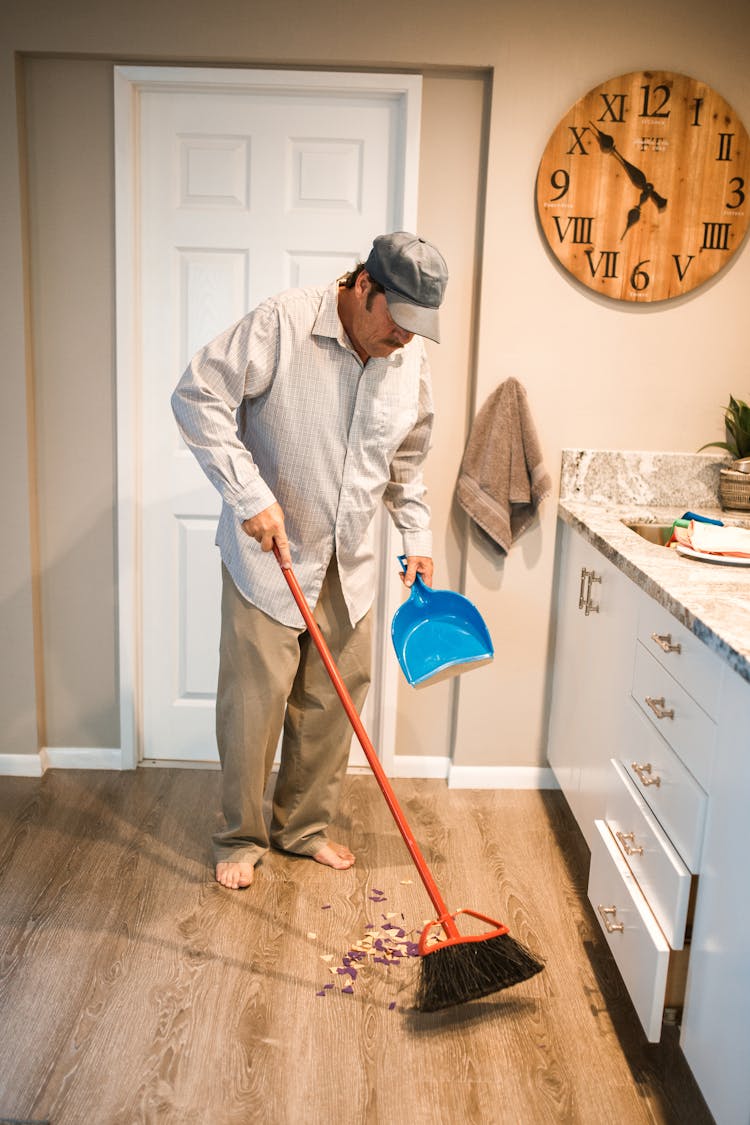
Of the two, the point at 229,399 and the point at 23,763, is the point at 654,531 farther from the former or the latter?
the point at 23,763

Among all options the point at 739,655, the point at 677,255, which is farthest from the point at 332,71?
the point at 739,655

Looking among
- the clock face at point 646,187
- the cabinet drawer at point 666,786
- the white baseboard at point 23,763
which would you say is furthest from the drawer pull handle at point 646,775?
the white baseboard at point 23,763

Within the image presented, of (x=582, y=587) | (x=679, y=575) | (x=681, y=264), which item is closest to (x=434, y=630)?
(x=582, y=587)

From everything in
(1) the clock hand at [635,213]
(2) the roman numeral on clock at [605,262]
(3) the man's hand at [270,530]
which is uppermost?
(1) the clock hand at [635,213]

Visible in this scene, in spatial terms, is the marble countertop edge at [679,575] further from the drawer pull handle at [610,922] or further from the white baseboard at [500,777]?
the white baseboard at [500,777]

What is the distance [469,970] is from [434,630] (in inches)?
29.3

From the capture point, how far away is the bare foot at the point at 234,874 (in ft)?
7.57

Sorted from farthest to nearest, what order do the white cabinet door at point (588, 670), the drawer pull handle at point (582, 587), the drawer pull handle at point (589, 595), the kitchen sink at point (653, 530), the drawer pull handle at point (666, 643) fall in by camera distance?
the kitchen sink at point (653, 530), the drawer pull handle at point (582, 587), the drawer pull handle at point (589, 595), the white cabinet door at point (588, 670), the drawer pull handle at point (666, 643)

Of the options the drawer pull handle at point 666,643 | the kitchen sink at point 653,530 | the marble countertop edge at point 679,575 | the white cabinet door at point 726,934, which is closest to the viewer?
the white cabinet door at point 726,934

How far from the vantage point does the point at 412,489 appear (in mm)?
2342

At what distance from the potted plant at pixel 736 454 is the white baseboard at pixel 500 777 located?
940 mm

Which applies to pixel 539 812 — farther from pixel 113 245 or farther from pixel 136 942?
pixel 113 245

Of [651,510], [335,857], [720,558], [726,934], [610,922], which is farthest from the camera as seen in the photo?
[651,510]

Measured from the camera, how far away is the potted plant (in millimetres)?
2600
